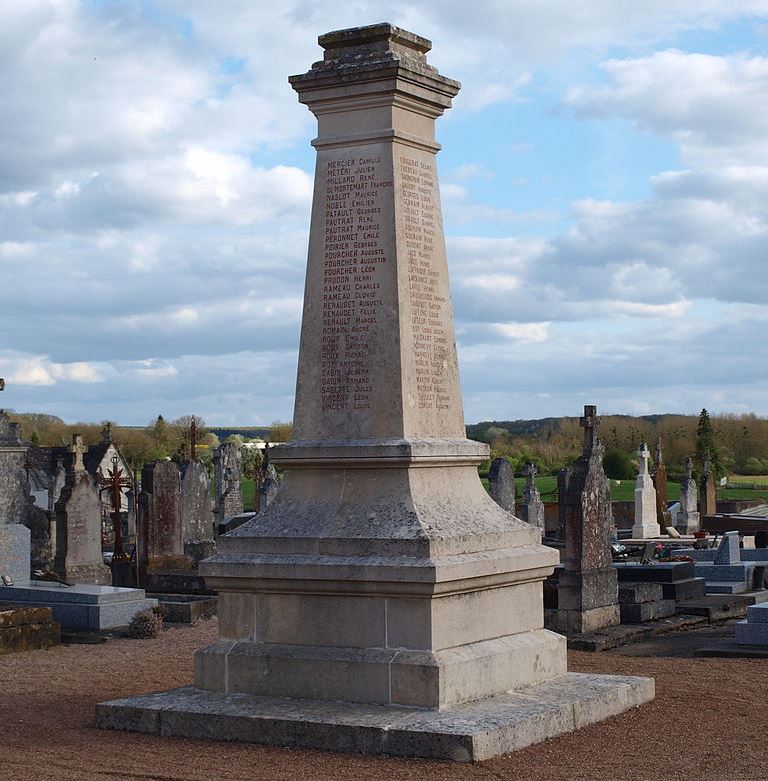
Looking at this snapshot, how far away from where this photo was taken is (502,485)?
2548 centimetres

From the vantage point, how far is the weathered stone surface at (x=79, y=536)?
17.6 m

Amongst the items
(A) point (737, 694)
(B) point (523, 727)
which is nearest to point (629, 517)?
(A) point (737, 694)

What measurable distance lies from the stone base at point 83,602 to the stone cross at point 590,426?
5766 mm

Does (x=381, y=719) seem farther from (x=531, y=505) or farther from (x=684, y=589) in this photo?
(x=531, y=505)

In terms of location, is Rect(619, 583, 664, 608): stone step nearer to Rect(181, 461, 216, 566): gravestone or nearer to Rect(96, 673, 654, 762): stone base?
Rect(96, 673, 654, 762): stone base

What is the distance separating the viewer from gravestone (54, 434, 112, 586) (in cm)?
1756

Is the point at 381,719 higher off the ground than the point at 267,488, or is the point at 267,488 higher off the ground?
the point at 267,488

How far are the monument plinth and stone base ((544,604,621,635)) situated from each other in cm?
544

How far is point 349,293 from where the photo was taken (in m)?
8.53

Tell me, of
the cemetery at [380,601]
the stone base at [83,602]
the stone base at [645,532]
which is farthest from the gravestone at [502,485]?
the cemetery at [380,601]

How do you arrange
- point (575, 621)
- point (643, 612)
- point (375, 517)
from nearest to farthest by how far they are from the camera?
point (375, 517) → point (575, 621) → point (643, 612)

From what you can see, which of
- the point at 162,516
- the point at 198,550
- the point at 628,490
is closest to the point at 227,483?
the point at 198,550

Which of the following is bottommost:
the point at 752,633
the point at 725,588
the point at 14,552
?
the point at 725,588

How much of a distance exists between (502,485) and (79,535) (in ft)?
33.6
